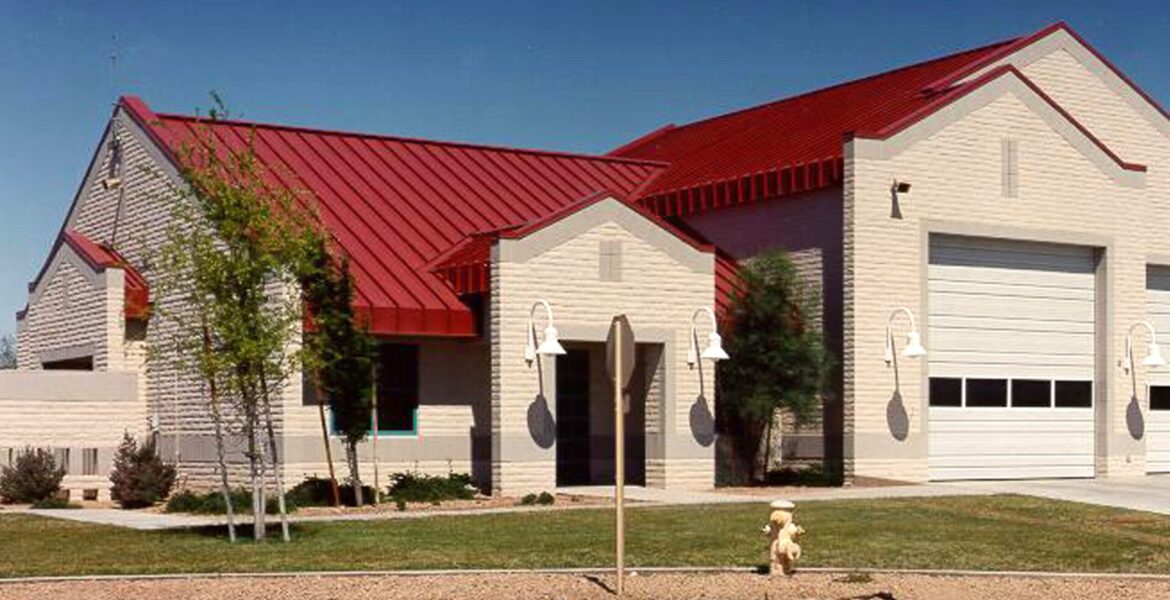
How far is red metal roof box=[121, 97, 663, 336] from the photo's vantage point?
106 feet

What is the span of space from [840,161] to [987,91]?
351 centimetres

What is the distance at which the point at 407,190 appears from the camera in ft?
121

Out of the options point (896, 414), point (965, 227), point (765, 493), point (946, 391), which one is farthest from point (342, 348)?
point (965, 227)

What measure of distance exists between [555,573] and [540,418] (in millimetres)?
13076

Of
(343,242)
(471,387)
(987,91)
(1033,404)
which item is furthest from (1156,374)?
(343,242)

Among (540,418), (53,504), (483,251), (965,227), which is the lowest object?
(53,504)

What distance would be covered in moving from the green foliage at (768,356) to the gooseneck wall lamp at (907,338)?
113 cm

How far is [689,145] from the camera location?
43781 mm

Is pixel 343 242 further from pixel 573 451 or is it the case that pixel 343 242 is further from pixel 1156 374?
pixel 1156 374

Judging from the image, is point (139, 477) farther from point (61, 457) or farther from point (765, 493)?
point (765, 493)

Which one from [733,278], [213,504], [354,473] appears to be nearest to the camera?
[213,504]

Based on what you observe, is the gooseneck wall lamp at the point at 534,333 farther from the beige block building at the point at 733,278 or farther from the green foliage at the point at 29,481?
the green foliage at the point at 29,481

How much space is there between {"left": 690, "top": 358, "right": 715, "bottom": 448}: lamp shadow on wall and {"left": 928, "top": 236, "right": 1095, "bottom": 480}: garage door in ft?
15.0

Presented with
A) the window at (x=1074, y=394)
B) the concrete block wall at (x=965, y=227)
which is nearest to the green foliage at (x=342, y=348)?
the concrete block wall at (x=965, y=227)
